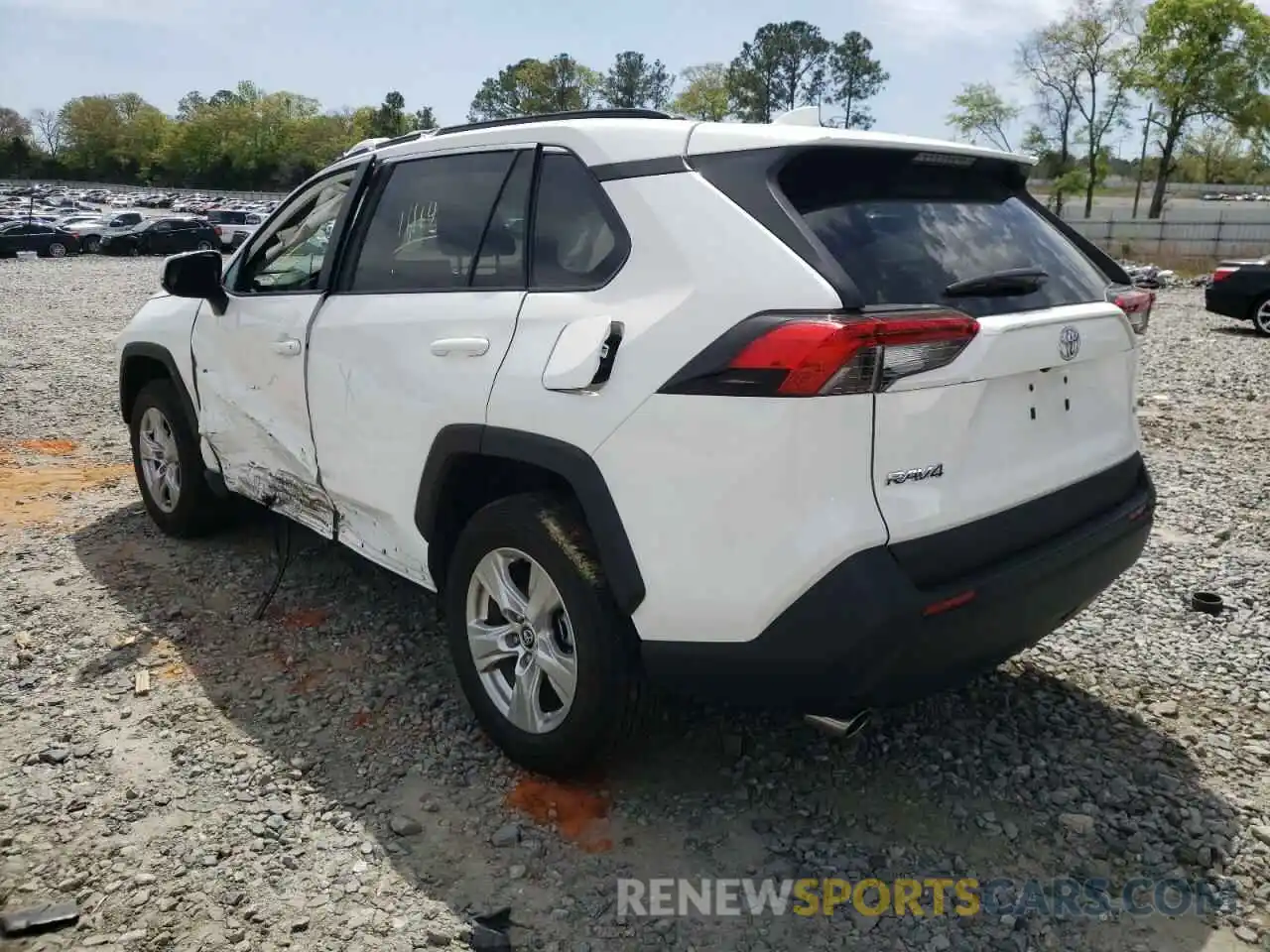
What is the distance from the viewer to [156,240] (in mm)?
36219

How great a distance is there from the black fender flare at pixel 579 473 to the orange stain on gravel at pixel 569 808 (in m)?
0.72

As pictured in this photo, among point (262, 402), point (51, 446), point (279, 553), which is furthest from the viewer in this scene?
point (51, 446)

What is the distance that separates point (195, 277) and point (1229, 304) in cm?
1439

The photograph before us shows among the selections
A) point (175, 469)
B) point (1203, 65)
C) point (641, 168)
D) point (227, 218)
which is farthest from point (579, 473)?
point (1203, 65)

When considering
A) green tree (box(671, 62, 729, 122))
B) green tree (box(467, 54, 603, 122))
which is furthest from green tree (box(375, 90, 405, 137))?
green tree (box(671, 62, 729, 122))

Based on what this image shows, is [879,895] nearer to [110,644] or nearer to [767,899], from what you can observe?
[767,899]

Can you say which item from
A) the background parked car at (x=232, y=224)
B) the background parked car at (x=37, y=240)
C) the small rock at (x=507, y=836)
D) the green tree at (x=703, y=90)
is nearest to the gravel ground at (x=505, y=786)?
the small rock at (x=507, y=836)

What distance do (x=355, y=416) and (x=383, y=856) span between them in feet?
4.83

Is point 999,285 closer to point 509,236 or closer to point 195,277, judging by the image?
point 509,236

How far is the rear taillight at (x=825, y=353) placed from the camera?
2.27 meters

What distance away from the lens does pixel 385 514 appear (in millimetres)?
3473

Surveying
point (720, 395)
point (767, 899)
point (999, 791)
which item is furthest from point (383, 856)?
point (999, 791)

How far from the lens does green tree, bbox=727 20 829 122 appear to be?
2968 inches

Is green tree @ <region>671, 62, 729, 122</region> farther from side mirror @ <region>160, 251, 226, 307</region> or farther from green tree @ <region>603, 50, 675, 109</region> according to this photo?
side mirror @ <region>160, 251, 226, 307</region>
